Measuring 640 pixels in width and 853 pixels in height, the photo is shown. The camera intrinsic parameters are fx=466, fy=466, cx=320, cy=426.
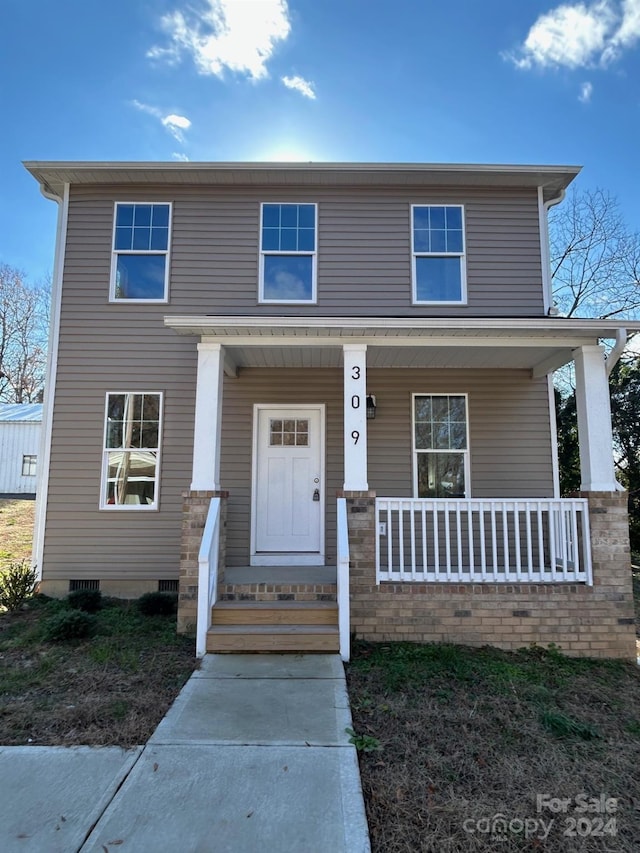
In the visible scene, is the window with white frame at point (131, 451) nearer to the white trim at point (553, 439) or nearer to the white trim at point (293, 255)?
the white trim at point (293, 255)

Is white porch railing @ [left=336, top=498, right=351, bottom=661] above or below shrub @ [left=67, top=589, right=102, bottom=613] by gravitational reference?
above

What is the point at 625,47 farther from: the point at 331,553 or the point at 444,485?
the point at 331,553

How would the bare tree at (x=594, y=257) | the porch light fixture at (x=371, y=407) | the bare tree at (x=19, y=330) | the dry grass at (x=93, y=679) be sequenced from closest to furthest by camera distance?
the dry grass at (x=93, y=679), the porch light fixture at (x=371, y=407), the bare tree at (x=594, y=257), the bare tree at (x=19, y=330)

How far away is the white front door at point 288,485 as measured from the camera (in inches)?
246

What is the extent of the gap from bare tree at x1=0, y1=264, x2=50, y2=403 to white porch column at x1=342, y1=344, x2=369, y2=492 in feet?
68.5

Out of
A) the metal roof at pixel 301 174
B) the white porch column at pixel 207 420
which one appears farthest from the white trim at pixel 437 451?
the metal roof at pixel 301 174

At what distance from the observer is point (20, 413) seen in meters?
18.5

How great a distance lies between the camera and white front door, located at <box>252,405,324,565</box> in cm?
625

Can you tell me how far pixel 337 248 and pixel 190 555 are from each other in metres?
4.65

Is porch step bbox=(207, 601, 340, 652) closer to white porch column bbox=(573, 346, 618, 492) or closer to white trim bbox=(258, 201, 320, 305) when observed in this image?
white porch column bbox=(573, 346, 618, 492)

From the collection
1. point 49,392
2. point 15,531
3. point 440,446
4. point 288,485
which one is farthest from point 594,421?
point 15,531

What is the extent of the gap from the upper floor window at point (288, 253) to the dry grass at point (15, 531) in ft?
20.8

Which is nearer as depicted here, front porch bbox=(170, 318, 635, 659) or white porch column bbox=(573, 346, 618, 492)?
front porch bbox=(170, 318, 635, 659)

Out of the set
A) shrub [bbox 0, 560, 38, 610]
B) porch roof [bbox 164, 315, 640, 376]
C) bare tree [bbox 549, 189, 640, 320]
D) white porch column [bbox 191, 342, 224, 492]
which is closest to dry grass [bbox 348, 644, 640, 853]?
white porch column [bbox 191, 342, 224, 492]
